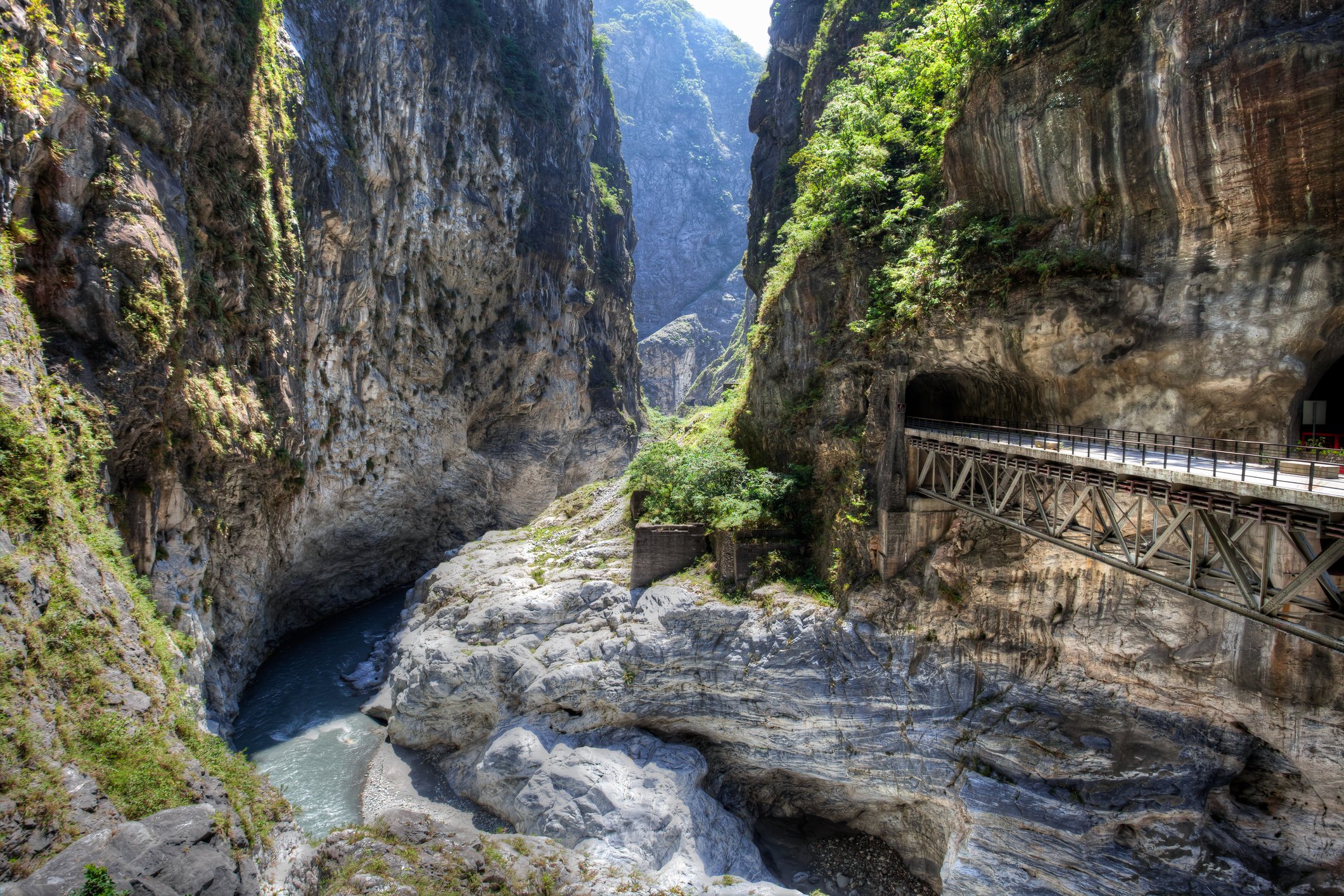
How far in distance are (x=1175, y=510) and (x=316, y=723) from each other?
85.5ft

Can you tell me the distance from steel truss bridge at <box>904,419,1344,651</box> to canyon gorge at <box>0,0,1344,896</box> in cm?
53

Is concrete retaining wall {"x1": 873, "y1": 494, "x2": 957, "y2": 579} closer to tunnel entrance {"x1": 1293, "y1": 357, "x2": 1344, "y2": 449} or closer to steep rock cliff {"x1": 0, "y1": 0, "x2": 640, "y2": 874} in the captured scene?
tunnel entrance {"x1": 1293, "y1": 357, "x2": 1344, "y2": 449}

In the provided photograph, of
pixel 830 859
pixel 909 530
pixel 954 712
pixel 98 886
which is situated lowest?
pixel 830 859

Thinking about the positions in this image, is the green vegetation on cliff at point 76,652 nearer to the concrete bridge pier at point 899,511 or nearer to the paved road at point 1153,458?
the concrete bridge pier at point 899,511

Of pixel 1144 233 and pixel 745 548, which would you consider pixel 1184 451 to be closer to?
pixel 1144 233

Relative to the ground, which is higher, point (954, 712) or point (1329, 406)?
point (1329, 406)

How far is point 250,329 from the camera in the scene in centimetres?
2088

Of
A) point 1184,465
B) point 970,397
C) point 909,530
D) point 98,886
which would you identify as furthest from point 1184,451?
point 98,886

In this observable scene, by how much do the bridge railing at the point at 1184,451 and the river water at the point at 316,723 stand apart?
20.4m

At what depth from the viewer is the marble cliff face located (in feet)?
48.8

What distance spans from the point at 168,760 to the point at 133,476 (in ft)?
26.0

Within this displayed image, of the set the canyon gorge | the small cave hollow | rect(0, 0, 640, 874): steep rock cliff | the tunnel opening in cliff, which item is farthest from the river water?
the tunnel opening in cliff

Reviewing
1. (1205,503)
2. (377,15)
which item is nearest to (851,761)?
(1205,503)

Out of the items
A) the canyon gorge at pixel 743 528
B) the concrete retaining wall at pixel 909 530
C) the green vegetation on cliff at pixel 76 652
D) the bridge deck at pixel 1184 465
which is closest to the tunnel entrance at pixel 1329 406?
the canyon gorge at pixel 743 528
